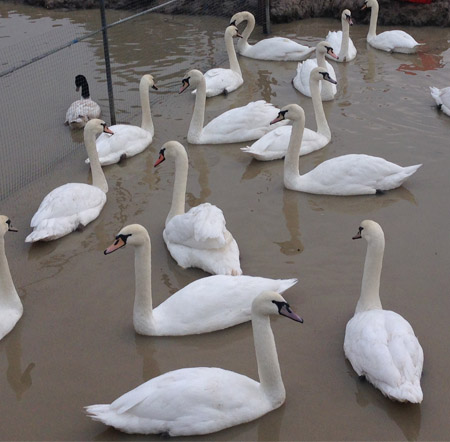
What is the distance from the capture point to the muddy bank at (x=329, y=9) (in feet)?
49.3

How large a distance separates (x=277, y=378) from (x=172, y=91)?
7819 millimetres

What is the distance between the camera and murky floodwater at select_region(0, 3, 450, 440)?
16.1 ft

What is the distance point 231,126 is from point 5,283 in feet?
15.3

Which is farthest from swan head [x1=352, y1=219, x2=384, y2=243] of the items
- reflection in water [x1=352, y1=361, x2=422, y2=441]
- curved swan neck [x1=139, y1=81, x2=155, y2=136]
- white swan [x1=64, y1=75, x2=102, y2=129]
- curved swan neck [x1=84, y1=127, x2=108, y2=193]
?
white swan [x1=64, y1=75, x2=102, y2=129]

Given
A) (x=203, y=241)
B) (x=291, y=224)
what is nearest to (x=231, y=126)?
(x=291, y=224)

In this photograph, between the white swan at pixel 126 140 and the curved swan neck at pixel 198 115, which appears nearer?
the white swan at pixel 126 140

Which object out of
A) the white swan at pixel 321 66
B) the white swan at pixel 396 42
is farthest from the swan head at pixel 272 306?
the white swan at pixel 396 42

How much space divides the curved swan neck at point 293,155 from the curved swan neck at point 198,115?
1824 millimetres

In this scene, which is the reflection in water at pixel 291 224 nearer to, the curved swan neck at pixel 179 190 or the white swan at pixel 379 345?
the curved swan neck at pixel 179 190

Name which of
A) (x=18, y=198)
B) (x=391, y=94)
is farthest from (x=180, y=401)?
(x=391, y=94)

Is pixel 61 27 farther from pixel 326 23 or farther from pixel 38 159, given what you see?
pixel 38 159

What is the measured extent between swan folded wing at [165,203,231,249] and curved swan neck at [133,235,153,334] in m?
0.83

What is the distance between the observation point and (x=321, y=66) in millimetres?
10914

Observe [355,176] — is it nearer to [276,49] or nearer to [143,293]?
[143,293]
